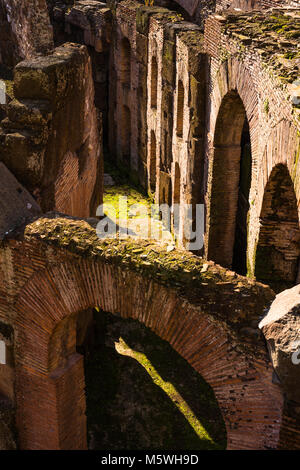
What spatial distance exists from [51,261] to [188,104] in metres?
6.30

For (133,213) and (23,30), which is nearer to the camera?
(23,30)

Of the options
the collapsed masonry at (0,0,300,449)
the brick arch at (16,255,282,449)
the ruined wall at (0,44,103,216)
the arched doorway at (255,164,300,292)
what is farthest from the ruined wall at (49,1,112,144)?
the brick arch at (16,255,282,449)

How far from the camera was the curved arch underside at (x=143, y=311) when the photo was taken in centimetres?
461

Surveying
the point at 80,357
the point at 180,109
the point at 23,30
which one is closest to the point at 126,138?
the point at 180,109

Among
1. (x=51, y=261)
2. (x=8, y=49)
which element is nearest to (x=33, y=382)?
(x=51, y=261)

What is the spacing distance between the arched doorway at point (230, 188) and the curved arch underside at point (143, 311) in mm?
4633

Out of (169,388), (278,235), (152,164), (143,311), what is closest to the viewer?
(143,311)

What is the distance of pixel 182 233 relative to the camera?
11555 mm

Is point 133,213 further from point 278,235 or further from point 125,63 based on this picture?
point 278,235

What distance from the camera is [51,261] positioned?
531 centimetres

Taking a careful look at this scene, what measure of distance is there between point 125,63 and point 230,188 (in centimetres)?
745

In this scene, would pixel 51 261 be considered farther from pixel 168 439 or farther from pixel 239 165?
pixel 239 165

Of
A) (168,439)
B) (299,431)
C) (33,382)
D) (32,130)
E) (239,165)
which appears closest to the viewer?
(299,431)

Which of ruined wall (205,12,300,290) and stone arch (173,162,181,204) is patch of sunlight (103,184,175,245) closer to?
stone arch (173,162,181,204)
